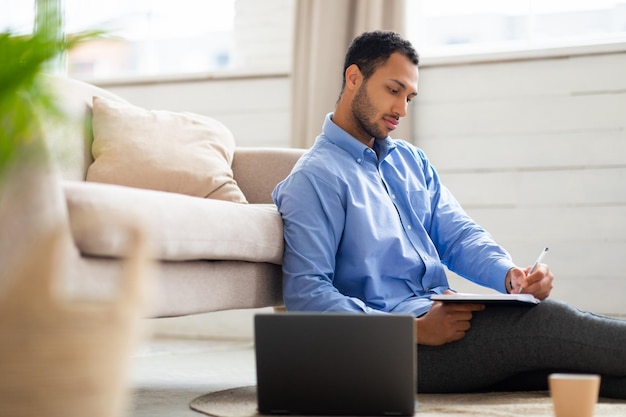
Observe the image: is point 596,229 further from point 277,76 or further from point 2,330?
point 2,330

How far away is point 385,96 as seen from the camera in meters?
2.37

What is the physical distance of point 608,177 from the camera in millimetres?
3389

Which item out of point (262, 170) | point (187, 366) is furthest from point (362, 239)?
point (187, 366)

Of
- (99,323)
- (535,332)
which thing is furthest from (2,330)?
(535,332)

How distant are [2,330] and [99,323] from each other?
4.5 inches

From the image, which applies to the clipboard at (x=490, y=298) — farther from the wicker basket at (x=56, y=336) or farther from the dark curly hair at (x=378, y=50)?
the wicker basket at (x=56, y=336)

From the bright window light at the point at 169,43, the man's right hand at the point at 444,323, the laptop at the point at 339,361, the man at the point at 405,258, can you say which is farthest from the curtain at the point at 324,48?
the laptop at the point at 339,361

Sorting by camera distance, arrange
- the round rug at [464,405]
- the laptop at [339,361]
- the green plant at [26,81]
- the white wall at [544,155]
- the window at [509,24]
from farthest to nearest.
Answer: the window at [509,24], the white wall at [544,155], the round rug at [464,405], the laptop at [339,361], the green plant at [26,81]

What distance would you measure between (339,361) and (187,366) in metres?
1.40

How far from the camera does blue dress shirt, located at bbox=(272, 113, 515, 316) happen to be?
7.05ft

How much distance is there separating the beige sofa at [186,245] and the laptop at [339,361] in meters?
0.30

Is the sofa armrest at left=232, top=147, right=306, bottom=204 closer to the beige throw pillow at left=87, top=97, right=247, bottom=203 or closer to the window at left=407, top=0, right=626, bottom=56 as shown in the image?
the beige throw pillow at left=87, top=97, right=247, bottom=203

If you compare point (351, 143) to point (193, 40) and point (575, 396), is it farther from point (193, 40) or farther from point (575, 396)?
point (193, 40)

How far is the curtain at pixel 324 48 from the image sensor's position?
3.64m
